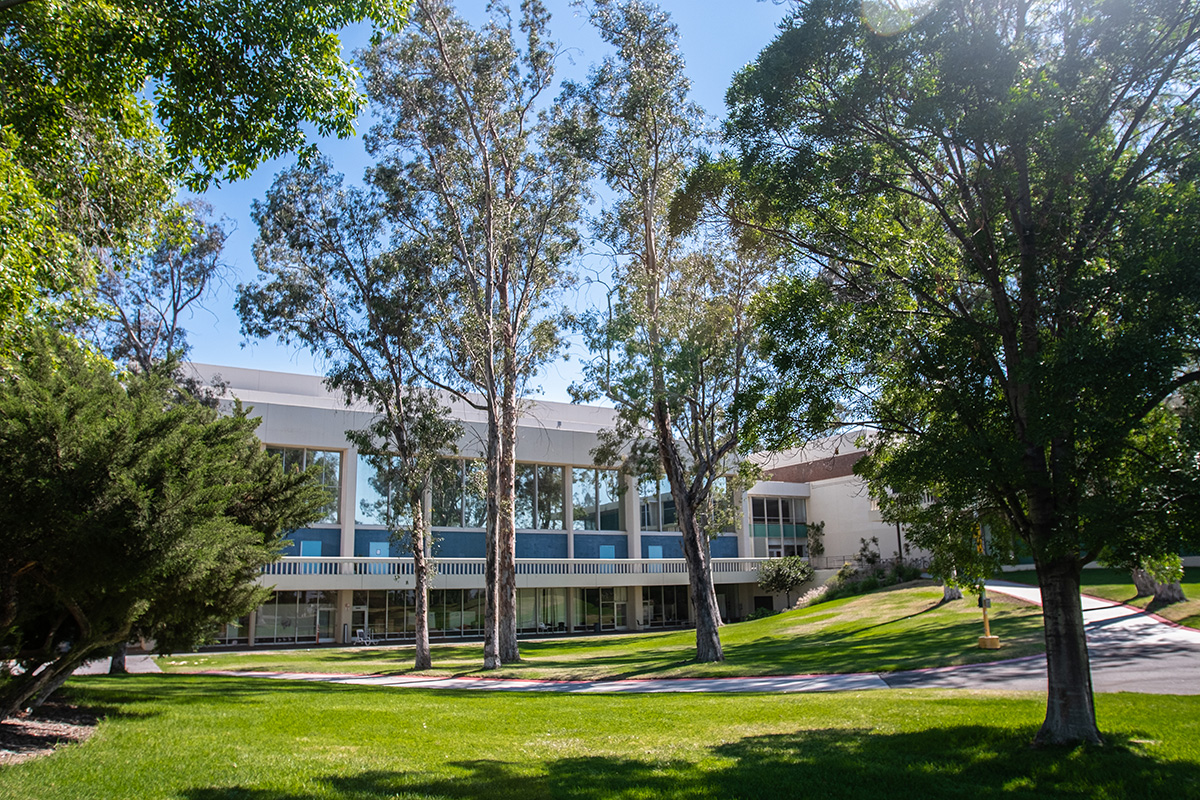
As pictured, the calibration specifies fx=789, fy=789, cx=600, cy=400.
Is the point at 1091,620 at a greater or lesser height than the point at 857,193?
lesser

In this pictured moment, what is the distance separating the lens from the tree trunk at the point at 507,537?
2427cm

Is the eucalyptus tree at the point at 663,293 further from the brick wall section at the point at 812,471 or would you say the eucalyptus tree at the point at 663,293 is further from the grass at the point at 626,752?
the brick wall section at the point at 812,471

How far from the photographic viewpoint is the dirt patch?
8969 millimetres

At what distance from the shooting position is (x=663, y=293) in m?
24.5

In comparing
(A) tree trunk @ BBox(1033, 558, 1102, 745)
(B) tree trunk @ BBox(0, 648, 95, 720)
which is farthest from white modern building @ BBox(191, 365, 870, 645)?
(A) tree trunk @ BBox(1033, 558, 1102, 745)

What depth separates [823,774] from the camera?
817 centimetres

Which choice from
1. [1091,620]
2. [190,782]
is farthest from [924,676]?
[190,782]

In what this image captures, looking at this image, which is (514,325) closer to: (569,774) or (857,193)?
(857,193)

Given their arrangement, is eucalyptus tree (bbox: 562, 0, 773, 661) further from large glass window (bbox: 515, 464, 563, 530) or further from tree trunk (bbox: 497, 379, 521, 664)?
large glass window (bbox: 515, 464, 563, 530)

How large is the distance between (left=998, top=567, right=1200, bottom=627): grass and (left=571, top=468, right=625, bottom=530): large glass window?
A: 1891cm

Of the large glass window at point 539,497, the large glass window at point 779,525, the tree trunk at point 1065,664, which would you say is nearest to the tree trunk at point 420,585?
the large glass window at point 539,497

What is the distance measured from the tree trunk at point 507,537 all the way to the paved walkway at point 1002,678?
3272 millimetres

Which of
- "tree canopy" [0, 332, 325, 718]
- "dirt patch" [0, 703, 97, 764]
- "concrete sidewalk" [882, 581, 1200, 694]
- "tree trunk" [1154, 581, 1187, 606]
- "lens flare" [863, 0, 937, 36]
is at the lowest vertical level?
"concrete sidewalk" [882, 581, 1200, 694]

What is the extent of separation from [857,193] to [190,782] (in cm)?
1055
